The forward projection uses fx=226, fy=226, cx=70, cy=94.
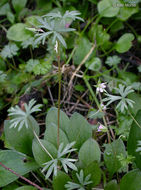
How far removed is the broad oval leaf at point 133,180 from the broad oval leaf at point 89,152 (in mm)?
174

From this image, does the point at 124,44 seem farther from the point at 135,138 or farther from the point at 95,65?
the point at 135,138

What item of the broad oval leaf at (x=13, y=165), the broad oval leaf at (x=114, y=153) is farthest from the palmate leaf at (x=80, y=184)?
the broad oval leaf at (x=13, y=165)

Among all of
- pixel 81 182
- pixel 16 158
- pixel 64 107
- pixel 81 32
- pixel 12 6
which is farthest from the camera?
pixel 12 6

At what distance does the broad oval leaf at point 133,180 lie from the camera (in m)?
1.11

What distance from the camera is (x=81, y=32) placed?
2006 mm

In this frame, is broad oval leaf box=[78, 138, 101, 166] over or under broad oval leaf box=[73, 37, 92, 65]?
under

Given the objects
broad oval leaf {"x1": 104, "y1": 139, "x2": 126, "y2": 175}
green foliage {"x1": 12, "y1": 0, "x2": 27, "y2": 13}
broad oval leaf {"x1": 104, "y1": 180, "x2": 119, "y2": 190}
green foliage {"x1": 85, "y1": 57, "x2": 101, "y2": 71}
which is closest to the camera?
broad oval leaf {"x1": 104, "y1": 180, "x2": 119, "y2": 190}

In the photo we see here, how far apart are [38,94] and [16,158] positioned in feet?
2.13

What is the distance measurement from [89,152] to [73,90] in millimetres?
742

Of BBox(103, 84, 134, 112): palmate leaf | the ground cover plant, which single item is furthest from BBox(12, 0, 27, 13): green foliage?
BBox(103, 84, 134, 112): palmate leaf

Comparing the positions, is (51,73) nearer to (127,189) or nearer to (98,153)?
(98,153)

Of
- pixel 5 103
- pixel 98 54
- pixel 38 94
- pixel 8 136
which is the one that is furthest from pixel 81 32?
pixel 8 136

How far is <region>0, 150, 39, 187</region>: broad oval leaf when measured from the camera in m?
1.25

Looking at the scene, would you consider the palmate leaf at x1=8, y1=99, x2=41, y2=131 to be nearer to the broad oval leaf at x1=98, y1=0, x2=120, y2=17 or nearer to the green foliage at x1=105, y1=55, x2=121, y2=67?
the green foliage at x1=105, y1=55, x2=121, y2=67
